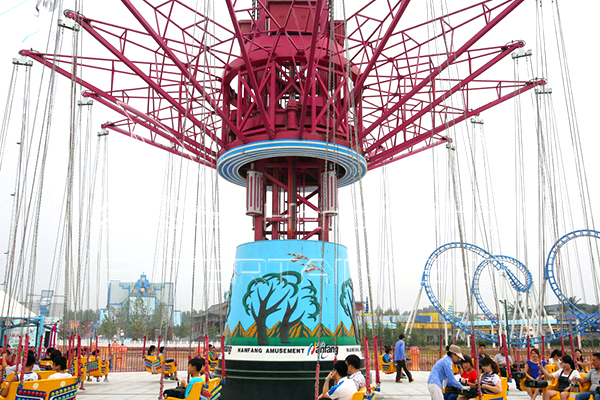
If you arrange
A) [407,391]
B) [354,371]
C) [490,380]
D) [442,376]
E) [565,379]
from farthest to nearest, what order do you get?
[407,391]
[565,379]
[442,376]
[490,380]
[354,371]

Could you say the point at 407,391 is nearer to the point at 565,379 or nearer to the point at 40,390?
the point at 565,379

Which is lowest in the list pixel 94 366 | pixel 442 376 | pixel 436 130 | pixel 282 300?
pixel 94 366

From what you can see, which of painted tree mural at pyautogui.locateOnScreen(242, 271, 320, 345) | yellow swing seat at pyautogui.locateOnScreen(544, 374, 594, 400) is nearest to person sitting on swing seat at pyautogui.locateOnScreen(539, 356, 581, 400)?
yellow swing seat at pyautogui.locateOnScreen(544, 374, 594, 400)

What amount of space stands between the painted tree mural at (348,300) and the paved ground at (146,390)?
2.50 meters

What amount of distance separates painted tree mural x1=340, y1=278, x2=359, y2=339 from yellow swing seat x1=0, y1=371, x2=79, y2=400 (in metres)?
9.84

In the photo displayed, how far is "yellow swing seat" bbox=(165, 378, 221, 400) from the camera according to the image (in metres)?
7.93

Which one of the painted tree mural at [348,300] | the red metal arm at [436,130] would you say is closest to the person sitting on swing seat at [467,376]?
the red metal arm at [436,130]

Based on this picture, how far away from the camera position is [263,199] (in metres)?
19.0

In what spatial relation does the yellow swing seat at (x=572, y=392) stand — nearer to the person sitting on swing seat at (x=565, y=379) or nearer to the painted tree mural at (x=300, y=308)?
the person sitting on swing seat at (x=565, y=379)

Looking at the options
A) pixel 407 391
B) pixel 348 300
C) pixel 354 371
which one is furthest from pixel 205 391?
pixel 407 391

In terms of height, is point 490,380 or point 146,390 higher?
point 490,380

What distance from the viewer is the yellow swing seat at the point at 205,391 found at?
7.93m

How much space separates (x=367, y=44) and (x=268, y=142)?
507cm

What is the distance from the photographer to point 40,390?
28.4ft
